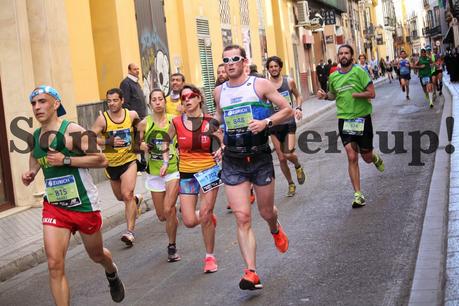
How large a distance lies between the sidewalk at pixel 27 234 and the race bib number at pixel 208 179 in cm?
256

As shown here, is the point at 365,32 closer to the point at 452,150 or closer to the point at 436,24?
the point at 436,24

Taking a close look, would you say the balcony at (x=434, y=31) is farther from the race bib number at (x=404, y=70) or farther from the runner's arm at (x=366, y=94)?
the runner's arm at (x=366, y=94)

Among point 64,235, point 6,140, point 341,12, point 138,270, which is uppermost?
point 341,12

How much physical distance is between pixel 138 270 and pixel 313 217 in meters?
2.59

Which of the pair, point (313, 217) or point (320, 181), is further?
point (320, 181)

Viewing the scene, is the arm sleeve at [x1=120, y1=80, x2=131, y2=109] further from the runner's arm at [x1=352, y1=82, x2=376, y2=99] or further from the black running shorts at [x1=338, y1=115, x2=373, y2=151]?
the runner's arm at [x1=352, y1=82, x2=376, y2=99]

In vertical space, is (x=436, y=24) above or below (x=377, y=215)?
above

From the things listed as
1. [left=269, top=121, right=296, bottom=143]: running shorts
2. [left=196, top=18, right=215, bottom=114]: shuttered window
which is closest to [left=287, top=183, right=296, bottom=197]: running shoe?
[left=269, top=121, right=296, bottom=143]: running shorts

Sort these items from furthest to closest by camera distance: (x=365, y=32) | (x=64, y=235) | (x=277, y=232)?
(x=365, y=32)
(x=277, y=232)
(x=64, y=235)

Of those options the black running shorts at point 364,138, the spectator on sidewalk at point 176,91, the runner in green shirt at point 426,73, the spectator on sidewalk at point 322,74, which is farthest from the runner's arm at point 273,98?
the spectator on sidewalk at point 322,74

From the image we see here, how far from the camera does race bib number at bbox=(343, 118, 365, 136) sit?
32.9 ft

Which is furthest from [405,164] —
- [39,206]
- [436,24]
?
[436,24]

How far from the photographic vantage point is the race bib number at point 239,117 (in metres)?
6.58

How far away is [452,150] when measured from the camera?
516 inches
